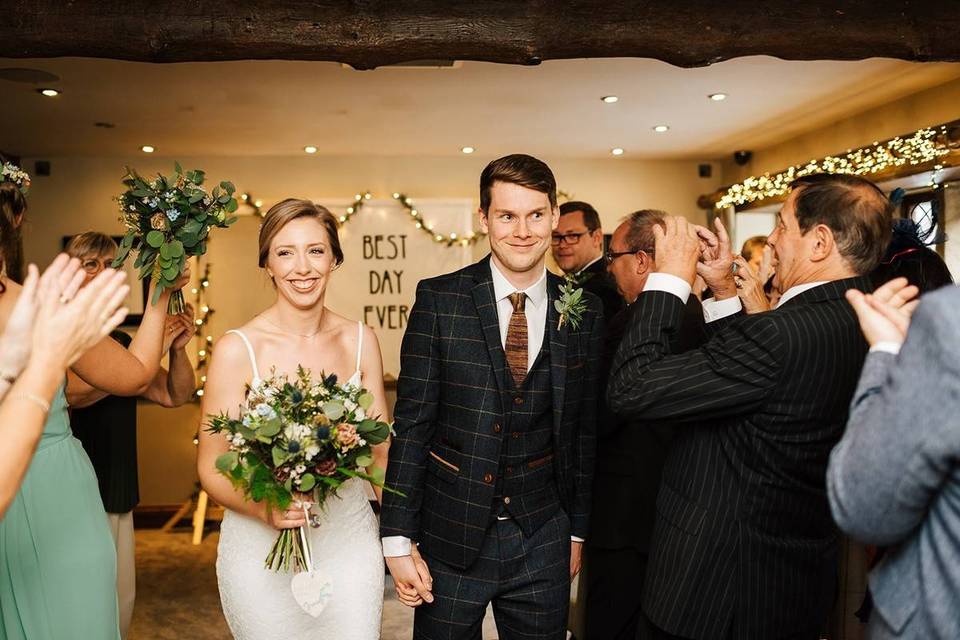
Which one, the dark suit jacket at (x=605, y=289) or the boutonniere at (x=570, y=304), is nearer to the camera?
the boutonniere at (x=570, y=304)

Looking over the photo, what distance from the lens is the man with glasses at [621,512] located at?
2.93 metres

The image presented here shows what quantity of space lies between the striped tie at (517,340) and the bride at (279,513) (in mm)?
448

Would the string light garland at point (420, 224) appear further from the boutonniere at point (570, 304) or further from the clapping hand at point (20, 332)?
the clapping hand at point (20, 332)

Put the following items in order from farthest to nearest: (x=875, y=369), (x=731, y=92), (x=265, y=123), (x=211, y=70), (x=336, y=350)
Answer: (x=265, y=123)
(x=731, y=92)
(x=211, y=70)
(x=336, y=350)
(x=875, y=369)

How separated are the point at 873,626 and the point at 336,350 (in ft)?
5.22

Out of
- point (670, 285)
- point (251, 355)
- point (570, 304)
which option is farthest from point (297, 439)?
point (670, 285)

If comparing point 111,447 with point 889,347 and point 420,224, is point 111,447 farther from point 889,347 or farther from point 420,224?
point 420,224

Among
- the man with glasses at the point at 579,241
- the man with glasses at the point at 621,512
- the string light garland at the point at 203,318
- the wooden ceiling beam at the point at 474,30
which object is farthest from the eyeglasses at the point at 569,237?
the string light garland at the point at 203,318

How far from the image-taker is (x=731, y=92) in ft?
17.2

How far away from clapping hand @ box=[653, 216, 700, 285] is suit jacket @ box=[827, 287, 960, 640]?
72 cm

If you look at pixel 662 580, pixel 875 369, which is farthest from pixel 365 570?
pixel 875 369

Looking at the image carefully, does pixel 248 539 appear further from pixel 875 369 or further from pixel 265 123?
pixel 265 123

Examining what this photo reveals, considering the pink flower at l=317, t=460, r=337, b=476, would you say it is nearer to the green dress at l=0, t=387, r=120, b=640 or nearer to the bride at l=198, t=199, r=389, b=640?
the bride at l=198, t=199, r=389, b=640

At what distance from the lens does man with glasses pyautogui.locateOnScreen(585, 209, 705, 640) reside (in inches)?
115
